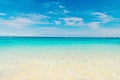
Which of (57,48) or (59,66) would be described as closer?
(59,66)

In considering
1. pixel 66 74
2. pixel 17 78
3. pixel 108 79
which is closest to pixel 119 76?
pixel 108 79

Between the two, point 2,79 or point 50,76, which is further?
point 50,76

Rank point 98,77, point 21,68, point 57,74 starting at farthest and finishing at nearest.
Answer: point 21,68, point 57,74, point 98,77

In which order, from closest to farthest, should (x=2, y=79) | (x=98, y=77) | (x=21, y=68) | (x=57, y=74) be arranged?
1. (x=2, y=79)
2. (x=98, y=77)
3. (x=57, y=74)
4. (x=21, y=68)

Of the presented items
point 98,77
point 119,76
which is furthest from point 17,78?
point 119,76

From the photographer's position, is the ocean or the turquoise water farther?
the turquoise water

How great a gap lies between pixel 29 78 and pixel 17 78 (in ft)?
1.05

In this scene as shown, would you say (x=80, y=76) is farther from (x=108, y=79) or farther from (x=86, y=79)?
(x=108, y=79)

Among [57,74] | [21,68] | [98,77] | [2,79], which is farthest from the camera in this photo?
[21,68]

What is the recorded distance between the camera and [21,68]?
5203 mm

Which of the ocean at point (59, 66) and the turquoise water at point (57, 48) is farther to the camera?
the turquoise water at point (57, 48)

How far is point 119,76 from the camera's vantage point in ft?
14.0

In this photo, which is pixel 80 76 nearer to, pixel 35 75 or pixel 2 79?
pixel 35 75

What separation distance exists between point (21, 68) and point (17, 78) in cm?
116
